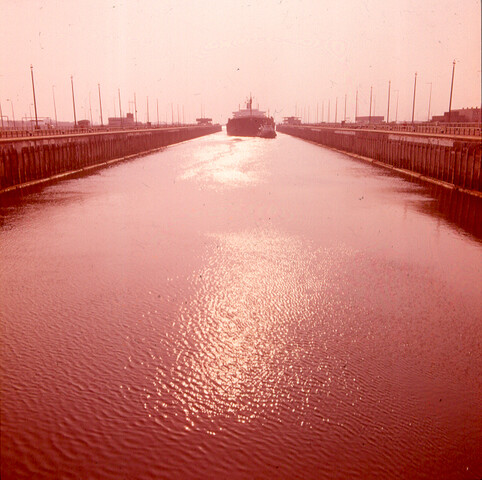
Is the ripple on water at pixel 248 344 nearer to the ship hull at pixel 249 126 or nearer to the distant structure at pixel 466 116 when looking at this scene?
the distant structure at pixel 466 116

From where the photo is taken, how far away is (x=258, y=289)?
44.4 feet

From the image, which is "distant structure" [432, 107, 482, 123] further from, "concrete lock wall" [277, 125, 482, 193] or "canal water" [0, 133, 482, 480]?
"canal water" [0, 133, 482, 480]

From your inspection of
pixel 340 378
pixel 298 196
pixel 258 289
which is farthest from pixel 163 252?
pixel 298 196

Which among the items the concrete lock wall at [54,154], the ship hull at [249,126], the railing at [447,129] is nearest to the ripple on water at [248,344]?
the concrete lock wall at [54,154]

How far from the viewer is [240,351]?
983cm

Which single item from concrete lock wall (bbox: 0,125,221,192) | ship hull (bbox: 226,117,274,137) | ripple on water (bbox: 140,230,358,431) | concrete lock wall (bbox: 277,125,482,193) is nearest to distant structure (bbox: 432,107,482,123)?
ship hull (bbox: 226,117,274,137)

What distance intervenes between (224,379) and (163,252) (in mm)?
9248

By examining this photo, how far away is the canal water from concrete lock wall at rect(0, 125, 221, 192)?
579 inches

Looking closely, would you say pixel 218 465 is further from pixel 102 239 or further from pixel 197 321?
pixel 102 239

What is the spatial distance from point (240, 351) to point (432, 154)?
34.9 metres

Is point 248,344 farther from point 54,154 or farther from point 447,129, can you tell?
point 447,129

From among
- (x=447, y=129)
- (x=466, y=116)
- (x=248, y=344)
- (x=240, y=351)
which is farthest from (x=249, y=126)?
(x=240, y=351)

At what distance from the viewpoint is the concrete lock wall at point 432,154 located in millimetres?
31828

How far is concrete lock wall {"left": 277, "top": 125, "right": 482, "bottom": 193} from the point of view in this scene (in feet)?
104
